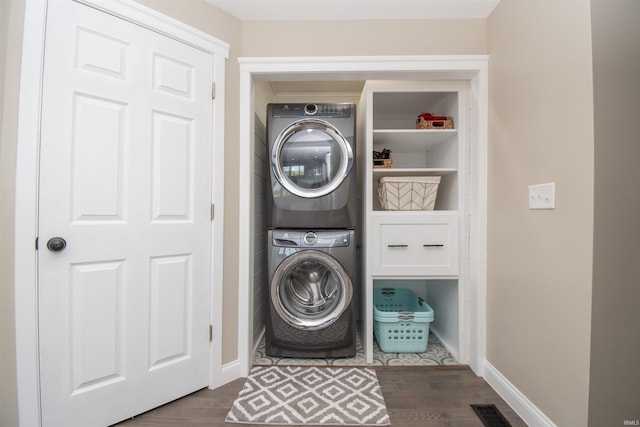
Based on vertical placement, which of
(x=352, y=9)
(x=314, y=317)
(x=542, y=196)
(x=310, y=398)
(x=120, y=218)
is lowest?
(x=310, y=398)

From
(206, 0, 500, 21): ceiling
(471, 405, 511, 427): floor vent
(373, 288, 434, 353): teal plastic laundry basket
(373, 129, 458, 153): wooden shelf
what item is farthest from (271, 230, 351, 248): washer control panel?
(206, 0, 500, 21): ceiling

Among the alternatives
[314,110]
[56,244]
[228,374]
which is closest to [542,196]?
[314,110]

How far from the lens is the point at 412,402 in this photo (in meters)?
1.41

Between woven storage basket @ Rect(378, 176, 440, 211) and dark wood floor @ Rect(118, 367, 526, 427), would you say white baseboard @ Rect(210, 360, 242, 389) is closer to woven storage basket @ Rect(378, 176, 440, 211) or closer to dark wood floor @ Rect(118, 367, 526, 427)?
dark wood floor @ Rect(118, 367, 526, 427)

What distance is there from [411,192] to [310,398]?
141cm

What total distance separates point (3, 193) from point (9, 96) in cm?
41

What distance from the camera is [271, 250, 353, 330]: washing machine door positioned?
69.8 inches

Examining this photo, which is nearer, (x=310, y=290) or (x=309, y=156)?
(x=309, y=156)

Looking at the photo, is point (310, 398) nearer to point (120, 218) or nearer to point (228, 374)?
point (228, 374)

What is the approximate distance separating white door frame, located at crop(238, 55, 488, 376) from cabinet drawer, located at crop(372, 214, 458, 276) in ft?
0.47

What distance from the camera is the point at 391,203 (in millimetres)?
1828

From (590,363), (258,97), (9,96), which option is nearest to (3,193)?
(9,96)

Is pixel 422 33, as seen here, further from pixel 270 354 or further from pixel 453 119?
pixel 270 354

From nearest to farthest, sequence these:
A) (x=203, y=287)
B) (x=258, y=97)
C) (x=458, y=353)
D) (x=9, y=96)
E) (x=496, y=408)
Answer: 1. (x=9, y=96)
2. (x=496, y=408)
3. (x=203, y=287)
4. (x=458, y=353)
5. (x=258, y=97)
